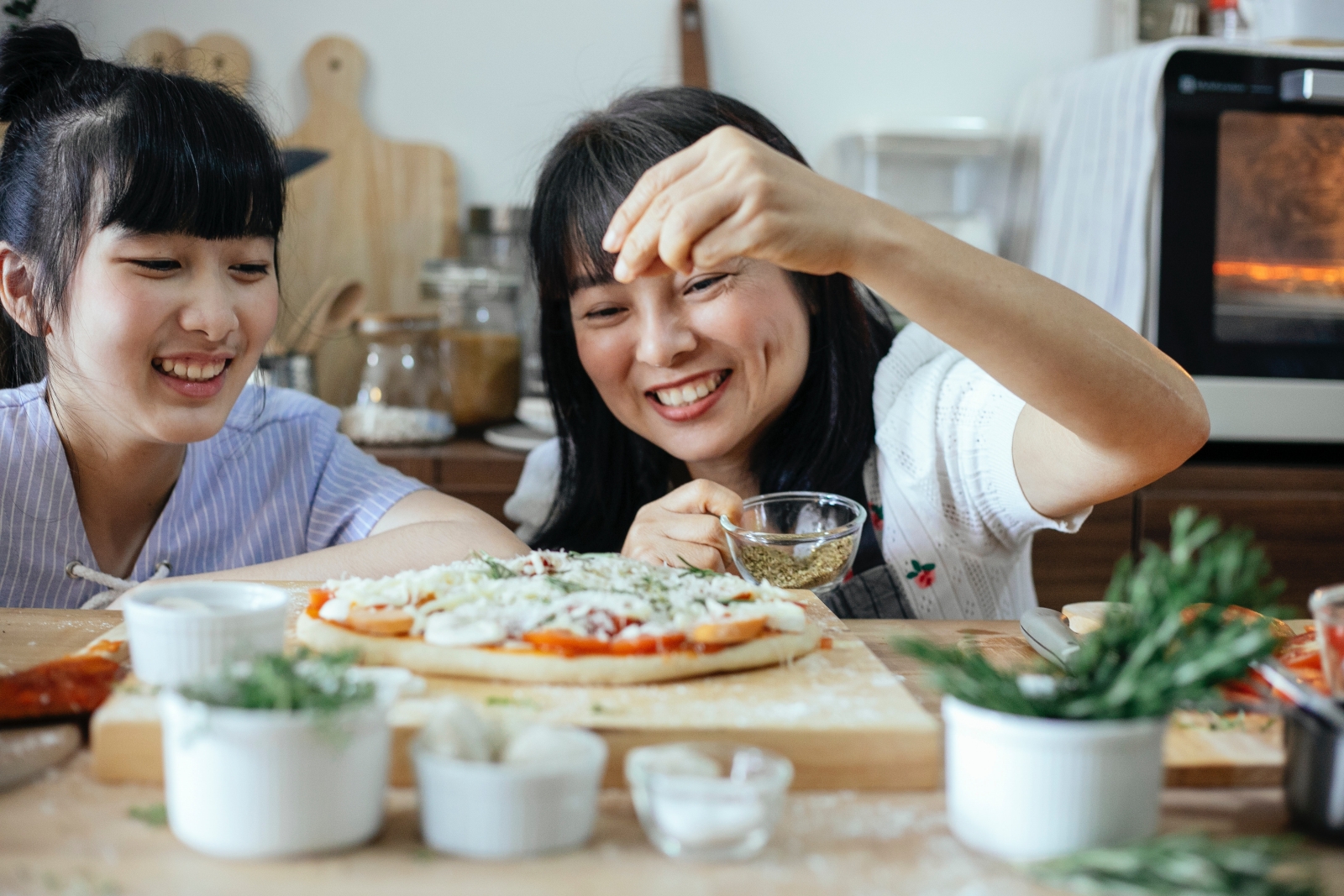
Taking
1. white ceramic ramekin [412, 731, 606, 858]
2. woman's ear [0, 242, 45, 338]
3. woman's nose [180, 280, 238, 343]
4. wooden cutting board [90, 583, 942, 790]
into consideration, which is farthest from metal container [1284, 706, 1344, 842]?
woman's ear [0, 242, 45, 338]

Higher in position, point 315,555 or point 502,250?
point 502,250

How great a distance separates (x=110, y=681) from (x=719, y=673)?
1.59 feet

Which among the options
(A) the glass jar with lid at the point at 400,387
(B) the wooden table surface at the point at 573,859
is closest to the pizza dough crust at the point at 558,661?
(B) the wooden table surface at the point at 573,859

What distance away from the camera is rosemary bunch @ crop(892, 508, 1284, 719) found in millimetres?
646

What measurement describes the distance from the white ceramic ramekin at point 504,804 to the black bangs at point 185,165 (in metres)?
0.86

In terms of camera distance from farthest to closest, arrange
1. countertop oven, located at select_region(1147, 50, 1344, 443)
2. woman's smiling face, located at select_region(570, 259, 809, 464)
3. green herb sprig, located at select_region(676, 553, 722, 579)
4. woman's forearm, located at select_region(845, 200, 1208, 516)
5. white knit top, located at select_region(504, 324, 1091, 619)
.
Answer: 1. countertop oven, located at select_region(1147, 50, 1344, 443)
2. woman's smiling face, located at select_region(570, 259, 809, 464)
3. white knit top, located at select_region(504, 324, 1091, 619)
4. green herb sprig, located at select_region(676, 553, 722, 579)
5. woman's forearm, located at select_region(845, 200, 1208, 516)

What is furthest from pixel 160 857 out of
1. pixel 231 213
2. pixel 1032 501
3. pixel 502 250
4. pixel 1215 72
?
pixel 1215 72

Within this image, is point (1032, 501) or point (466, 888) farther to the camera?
point (1032, 501)

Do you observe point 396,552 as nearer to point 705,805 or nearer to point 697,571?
point 697,571

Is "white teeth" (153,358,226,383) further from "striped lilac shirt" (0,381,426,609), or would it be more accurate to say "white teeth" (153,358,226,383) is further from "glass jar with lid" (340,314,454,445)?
"glass jar with lid" (340,314,454,445)

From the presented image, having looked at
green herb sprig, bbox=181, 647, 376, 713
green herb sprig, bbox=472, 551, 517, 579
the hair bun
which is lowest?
green herb sprig, bbox=472, 551, 517, 579

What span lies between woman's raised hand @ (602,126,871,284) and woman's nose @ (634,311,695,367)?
0.43 m

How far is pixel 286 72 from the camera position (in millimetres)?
2703

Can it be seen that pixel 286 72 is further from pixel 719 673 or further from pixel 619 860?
pixel 619 860
